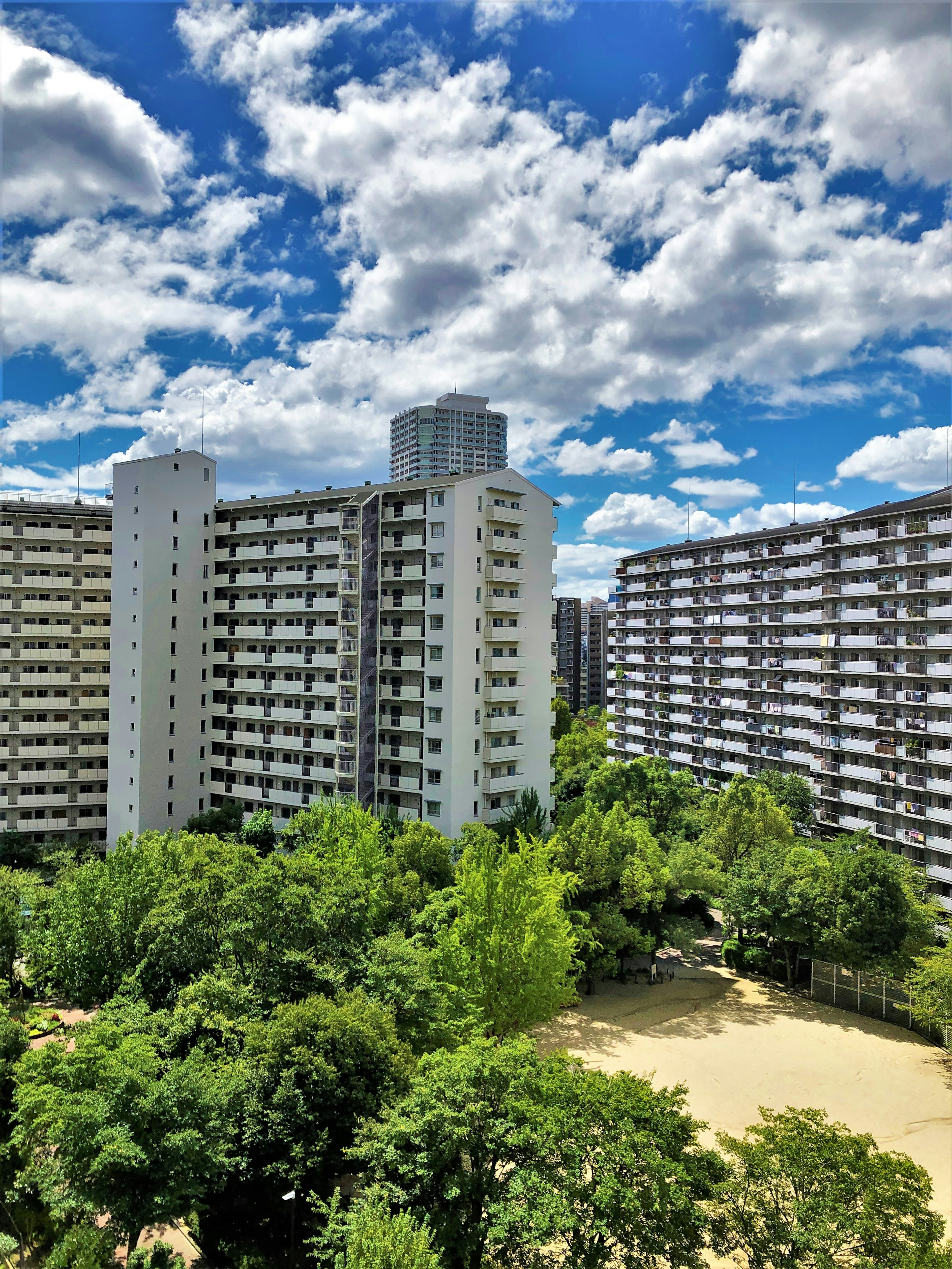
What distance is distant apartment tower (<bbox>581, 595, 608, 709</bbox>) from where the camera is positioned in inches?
5094

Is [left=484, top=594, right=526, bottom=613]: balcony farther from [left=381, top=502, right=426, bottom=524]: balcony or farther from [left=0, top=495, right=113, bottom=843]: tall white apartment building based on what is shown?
[left=0, top=495, right=113, bottom=843]: tall white apartment building

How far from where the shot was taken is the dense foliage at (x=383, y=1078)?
1352cm

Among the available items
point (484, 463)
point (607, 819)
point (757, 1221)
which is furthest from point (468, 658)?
point (484, 463)

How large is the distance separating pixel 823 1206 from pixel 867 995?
22036 millimetres

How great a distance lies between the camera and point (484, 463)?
142125 millimetres

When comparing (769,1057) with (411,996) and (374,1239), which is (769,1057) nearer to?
(411,996)

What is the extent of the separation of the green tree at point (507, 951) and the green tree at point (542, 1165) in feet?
20.1

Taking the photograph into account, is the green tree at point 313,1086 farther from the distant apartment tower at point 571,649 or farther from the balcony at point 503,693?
the distant apartment tower at point 571,649

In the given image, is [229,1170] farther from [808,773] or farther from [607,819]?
[808,773]

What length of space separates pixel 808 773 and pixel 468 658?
31.6m

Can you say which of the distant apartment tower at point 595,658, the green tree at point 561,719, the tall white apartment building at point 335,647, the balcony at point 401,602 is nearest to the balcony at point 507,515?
the tall white apartment building at point 335,647

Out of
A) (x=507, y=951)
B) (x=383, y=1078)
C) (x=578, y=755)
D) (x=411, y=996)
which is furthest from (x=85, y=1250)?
(x=578, y=755)

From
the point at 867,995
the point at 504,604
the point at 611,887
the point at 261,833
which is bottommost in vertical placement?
the point at 867,995

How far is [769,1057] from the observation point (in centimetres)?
2717
